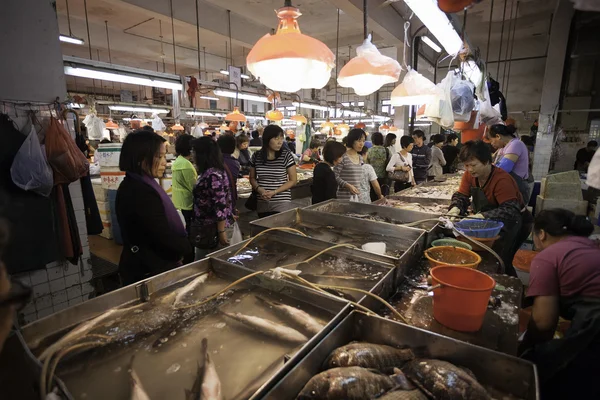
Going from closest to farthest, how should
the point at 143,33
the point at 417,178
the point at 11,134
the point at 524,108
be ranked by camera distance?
the point at 11,134 < the point at 417,178 < the point at 143,33 < the point at 524,108

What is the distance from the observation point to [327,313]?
5.81 feet

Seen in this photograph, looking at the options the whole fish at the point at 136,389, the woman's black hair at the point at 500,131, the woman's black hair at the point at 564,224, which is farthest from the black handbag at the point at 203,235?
the woman's black hair at the point at 500,131

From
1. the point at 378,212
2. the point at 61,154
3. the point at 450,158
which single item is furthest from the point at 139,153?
the point at 450,158

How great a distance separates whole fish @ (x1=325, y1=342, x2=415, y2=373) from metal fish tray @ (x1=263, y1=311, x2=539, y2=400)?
0.19 feet

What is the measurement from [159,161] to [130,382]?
1572 mm

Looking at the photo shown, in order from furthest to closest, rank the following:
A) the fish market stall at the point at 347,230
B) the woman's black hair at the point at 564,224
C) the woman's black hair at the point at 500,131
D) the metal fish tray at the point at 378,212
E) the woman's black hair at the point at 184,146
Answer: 1. the woman's black hair at the point at 500,131
2. the woman's black hair at the point at 184,146
3. the metal fish tray at the point at 378,212
4. the fish market stall at the point at 347,230
5. the woman's black hair at the point at 564,224

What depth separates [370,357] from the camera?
128cm

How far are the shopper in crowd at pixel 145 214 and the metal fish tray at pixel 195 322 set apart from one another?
41cm

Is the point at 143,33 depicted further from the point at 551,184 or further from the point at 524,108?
the point at 524,108

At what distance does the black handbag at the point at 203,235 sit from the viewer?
3.32m

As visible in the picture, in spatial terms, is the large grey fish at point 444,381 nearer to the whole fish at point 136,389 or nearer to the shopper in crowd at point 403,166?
the whole fish at point 136,389

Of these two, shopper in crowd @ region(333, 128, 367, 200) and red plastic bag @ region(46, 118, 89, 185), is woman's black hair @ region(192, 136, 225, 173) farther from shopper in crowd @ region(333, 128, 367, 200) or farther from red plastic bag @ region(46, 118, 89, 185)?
shopper in crowd @ region(333, 128, 367, 200)

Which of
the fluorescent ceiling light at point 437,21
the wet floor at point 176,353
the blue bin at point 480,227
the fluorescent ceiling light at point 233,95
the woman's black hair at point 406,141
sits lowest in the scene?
the wet floor at point 176,353

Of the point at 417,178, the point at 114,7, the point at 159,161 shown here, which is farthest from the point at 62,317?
the point at 114,7
